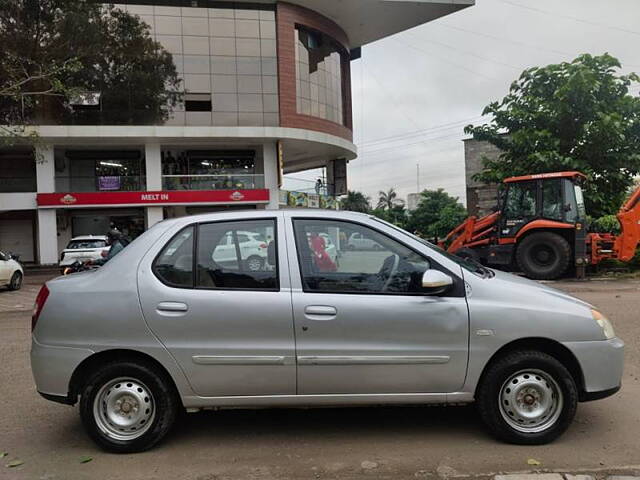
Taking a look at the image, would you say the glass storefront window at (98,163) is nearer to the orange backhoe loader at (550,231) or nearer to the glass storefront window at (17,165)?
the glass storefront window at (17,165)

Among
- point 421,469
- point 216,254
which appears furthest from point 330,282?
point 421,469

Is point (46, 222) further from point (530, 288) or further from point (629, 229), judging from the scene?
point (530, 288)

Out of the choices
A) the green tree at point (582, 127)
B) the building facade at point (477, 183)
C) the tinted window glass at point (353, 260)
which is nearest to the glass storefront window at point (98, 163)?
the building facade at point (477, 183)

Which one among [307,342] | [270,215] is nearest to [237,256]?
[270,215]

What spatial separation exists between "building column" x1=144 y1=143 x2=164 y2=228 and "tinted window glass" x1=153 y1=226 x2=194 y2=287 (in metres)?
25.4

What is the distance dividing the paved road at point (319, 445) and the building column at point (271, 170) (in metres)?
25.2

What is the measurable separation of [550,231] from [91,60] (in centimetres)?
2388

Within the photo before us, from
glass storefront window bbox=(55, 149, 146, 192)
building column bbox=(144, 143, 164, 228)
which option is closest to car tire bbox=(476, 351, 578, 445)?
building column bbox=(144, 143, 164, 228)

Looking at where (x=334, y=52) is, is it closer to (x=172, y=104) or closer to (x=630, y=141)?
(x=172, y=104)

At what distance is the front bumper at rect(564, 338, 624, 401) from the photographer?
144 inches

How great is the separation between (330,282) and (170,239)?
1.21 meters

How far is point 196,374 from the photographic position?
3666 millimetres

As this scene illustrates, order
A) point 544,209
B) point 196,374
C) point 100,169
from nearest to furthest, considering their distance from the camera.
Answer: point 196,374
point 544,209
point 100,169

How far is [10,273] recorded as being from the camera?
50.8 ft
